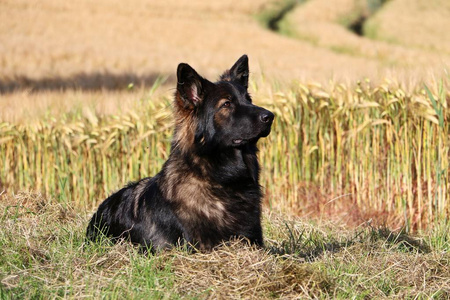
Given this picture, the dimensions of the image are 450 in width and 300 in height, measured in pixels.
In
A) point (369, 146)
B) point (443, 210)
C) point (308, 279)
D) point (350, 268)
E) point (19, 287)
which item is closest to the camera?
point (19, 287)

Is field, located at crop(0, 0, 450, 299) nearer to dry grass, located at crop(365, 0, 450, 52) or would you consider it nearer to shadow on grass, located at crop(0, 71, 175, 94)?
shadow on grass, located at crop(0, 71, 175, 94)

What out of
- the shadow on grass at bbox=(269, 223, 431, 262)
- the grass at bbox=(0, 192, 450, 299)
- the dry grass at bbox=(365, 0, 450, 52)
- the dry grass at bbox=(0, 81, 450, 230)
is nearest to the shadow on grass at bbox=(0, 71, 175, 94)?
the dry grass at bbox=(0, 81, 450, 230)

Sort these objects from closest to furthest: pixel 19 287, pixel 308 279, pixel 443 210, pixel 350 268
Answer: pixel 19 287 → pixel 308 279 → pixel 350 268 → pixel 443 210

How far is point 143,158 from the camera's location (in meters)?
8.30

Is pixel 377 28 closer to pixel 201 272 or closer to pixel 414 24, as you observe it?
pixel 414 24

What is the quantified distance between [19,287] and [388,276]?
8.11 ft

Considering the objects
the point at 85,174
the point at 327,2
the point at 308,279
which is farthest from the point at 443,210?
the point at 327,2

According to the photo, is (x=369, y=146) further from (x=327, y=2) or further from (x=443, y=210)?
(x=327, y=2)

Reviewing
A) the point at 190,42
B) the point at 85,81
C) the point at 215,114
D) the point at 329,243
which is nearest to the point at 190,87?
the point at 215,114

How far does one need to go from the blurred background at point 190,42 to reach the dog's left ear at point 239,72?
2919mm

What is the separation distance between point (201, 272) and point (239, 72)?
184cm

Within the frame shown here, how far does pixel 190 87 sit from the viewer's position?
462cm

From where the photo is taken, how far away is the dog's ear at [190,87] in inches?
177

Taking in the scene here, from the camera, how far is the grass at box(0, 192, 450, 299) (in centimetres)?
375
